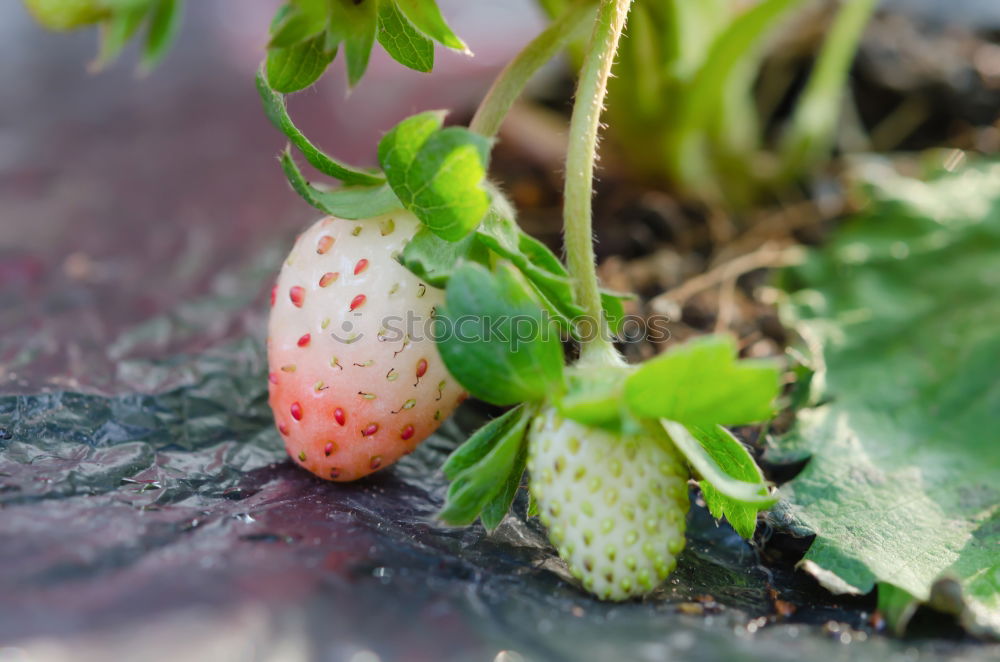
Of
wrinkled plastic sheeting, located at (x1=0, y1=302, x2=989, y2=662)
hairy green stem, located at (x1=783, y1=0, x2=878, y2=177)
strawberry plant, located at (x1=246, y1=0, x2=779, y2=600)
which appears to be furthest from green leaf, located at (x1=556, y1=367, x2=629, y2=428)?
hairy green stem, located at (x1=783, y1=0, x2=878, y2=177)

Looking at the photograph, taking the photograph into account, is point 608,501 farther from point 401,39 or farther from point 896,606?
point 401,39

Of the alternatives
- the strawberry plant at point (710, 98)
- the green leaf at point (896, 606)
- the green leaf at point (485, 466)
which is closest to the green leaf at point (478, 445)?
the green leaf at point (485, 466)

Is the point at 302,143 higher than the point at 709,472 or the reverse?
higher

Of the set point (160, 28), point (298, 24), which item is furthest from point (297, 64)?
point (160, 28)

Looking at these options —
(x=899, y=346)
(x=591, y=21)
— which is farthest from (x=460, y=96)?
(x=899, y=346)

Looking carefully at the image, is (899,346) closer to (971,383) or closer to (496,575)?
(971,383)

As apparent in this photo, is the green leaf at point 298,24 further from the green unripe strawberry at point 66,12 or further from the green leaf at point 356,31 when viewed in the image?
the green unripe strawberry at point 66,12

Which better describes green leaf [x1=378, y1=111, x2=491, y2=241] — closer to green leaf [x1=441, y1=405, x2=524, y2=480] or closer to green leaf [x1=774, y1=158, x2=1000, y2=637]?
green leaf [x1=441, y1=405, x2=524, y2=480]
